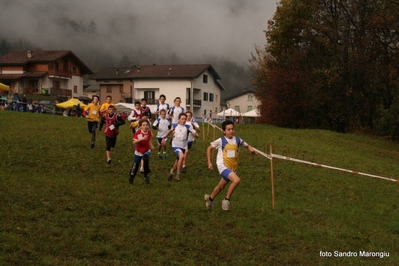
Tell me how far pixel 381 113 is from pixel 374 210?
1353 inches

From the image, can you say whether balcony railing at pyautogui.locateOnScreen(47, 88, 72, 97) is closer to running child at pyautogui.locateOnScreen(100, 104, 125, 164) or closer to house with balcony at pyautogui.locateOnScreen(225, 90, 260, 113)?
house with balcony at pyautogui.locateOnScreen(225, 90, 260, 113)

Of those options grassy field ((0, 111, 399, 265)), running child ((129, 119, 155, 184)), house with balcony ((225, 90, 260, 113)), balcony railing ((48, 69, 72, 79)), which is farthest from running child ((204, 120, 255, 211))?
house with balcony ((225, 90, 260, 113))

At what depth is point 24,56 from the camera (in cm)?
8525

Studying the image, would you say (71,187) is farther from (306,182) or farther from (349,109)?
(349,109)

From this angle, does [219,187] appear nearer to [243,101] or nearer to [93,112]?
[93,112]

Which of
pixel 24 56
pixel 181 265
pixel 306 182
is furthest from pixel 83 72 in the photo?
pixel 181 265

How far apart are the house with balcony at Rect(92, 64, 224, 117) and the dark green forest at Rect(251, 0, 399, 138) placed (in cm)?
4082

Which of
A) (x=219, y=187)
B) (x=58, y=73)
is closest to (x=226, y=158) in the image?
(x=219, y=187)

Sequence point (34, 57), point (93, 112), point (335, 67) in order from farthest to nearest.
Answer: point (34, 57), point (335, 67), point (93, 112)

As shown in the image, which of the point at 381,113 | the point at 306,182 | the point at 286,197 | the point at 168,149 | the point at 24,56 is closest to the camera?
the point at 286,197

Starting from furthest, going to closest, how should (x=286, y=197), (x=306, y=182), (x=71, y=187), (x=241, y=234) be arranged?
(x=306, y=182), (x=286, y=197), (x=71, y=187), (x=241, y=234)

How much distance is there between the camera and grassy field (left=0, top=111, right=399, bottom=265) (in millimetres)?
7762

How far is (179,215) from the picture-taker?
9.95 meters

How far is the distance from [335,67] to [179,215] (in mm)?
39270
